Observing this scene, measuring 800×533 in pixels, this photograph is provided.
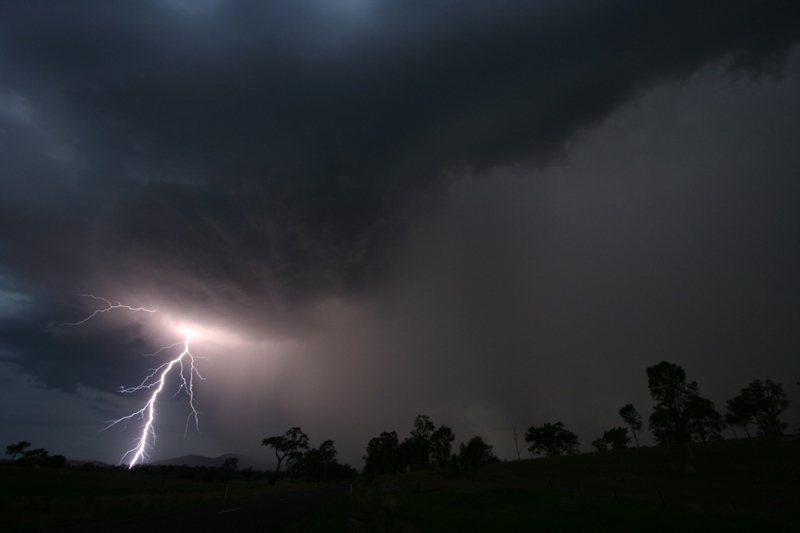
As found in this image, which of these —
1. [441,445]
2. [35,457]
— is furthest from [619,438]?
[35,457]

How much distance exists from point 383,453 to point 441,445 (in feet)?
182

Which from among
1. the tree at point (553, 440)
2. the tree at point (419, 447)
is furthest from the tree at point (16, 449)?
the tree at point (553, 440)

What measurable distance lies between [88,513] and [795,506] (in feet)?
167

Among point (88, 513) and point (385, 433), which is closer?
point (88, 513)

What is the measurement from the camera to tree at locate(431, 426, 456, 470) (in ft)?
379

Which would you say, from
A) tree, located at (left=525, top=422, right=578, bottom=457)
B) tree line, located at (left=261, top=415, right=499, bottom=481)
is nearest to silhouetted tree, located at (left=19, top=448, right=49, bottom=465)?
tree line, located at (left=261, top=415, right=499, bottom=481)

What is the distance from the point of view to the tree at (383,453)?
530 feet

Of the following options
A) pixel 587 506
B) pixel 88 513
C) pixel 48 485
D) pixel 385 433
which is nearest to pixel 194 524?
pixel 88 513

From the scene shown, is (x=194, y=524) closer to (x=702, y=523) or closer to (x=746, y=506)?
(x=702, y=523)

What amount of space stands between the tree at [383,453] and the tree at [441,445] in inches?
1697

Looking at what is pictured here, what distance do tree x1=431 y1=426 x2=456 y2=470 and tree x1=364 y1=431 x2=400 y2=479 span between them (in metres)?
43.1

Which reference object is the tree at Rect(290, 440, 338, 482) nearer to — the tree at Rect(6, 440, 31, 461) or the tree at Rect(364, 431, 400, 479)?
the tree at Rect(364, 431, 400, 479)

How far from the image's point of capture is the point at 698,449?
3086 inches

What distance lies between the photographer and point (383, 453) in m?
164
